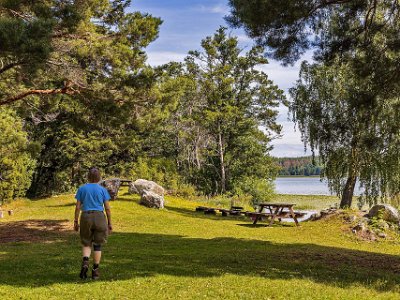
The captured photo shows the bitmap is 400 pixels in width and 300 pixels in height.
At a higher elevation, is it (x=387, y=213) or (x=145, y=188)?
(x=145, y=188)

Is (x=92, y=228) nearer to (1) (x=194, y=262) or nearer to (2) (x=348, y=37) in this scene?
(1) (x=194, y=262)

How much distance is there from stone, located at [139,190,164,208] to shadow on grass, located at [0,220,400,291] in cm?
828

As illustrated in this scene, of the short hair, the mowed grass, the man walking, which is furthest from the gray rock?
the short hair

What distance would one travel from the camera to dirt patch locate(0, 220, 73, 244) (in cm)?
1560

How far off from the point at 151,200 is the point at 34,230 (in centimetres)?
852

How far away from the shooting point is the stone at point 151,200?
2492 centimetres

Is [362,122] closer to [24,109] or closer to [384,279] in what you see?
[384,279]

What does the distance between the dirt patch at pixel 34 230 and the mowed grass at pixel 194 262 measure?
38 mm

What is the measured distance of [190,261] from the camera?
11453mm

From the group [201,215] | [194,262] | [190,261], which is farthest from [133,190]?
[194,262]

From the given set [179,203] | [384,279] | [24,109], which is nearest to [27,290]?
[384,279]

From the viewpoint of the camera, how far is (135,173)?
3631cm

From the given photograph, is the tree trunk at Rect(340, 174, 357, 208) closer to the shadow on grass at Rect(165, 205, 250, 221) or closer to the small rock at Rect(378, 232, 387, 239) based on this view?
the shadow on grass at Rect(165, 205, 250, 221)

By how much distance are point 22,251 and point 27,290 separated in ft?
18.2
